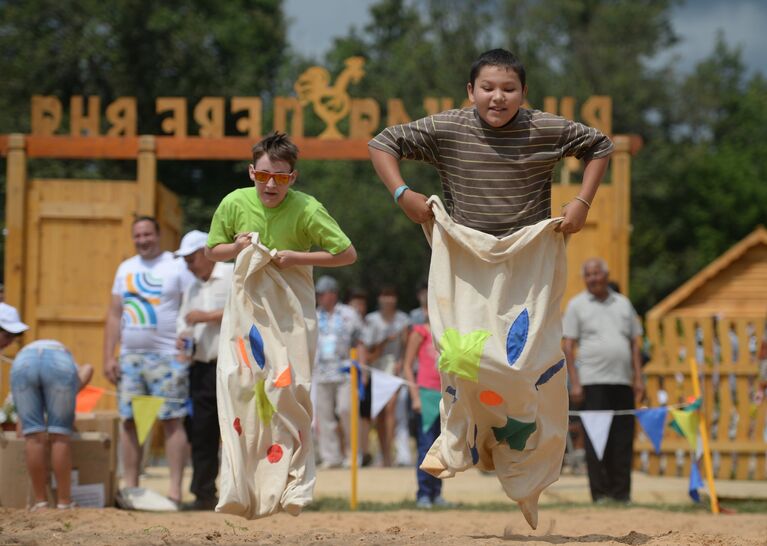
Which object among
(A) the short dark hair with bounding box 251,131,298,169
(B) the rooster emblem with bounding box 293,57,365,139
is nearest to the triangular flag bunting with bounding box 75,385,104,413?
(B) the rooster emblem with bounding box 293,57,365,139

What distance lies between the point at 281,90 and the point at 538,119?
30837 millimetres

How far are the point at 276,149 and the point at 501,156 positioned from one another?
120 cm

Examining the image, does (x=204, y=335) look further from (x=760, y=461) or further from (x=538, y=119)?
(x=760, y=461)

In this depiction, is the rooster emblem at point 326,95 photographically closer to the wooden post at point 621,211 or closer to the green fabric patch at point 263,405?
the wooden post at point 621,211

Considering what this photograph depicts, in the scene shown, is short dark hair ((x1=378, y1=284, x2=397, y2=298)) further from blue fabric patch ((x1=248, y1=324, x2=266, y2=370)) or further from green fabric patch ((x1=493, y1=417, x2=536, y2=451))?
green fabric patch ((x1=493, y1=417, x2=536, y2=451))

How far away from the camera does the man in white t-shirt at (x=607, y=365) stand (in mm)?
9719

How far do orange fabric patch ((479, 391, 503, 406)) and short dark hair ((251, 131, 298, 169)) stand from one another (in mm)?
1550

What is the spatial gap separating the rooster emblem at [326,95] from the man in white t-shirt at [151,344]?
374 centimetres

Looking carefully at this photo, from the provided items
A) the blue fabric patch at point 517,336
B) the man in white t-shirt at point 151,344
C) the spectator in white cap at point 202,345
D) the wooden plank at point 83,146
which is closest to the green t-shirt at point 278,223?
the blue fabric patch at point 517,336

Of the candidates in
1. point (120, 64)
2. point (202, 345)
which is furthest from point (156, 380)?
point (120, 64)

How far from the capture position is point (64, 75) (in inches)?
1208

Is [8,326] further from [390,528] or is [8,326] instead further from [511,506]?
[511,506]

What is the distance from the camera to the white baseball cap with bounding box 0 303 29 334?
7855mm

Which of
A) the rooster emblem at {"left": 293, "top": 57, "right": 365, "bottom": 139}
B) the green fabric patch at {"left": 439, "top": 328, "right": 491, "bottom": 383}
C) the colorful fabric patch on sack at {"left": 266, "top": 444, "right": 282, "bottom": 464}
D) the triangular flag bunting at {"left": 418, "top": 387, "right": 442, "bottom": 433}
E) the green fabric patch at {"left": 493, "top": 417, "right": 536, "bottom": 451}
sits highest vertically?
the rooster emblem at {"left": 293, "top": 57, "right": 365, "bottom": 139}
